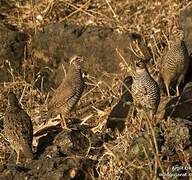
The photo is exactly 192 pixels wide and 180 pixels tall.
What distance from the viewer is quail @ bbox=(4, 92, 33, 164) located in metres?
8.61

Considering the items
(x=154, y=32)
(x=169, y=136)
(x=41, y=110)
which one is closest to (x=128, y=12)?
(x=154, y=32)

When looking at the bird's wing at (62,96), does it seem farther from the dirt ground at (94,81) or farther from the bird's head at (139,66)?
the bird's head at (139,66)

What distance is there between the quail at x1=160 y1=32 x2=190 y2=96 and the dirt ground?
240 millimetres

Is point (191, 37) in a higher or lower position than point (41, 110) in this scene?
higher

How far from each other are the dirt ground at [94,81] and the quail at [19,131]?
0.40 ft

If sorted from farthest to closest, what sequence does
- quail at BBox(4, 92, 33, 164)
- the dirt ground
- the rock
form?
the rock
quail at BBox(4, 92, 33, 164)
the dirt ground

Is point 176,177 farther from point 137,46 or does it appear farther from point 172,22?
point 172,22

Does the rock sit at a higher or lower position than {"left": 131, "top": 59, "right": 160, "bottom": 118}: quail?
lower

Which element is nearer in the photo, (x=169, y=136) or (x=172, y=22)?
(x=169, y=136)

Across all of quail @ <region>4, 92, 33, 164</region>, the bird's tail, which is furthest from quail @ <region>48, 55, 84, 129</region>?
the bird's tail

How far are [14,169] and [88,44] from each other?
16.6 ft

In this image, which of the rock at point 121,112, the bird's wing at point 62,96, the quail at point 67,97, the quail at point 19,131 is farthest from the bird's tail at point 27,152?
Result: the rock at point 121,112

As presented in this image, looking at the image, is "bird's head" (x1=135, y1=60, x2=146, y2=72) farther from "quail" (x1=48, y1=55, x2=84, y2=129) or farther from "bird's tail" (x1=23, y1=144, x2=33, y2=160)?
"bird's tail" (x1=23, y1=144, x2=33, y2=160)

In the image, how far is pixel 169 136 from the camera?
8000mm
